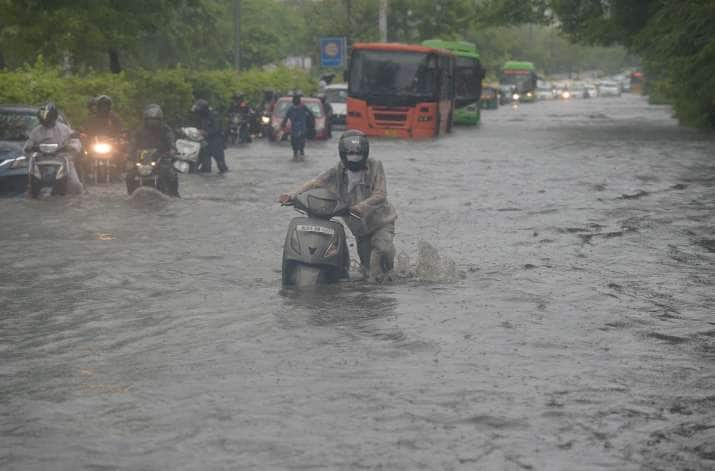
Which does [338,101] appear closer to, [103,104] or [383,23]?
[383,23]

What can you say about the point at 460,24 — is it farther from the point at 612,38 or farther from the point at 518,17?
the point at 612,38

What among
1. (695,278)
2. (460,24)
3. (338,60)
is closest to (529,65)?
(460,24)

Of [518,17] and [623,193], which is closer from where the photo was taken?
[623,193]

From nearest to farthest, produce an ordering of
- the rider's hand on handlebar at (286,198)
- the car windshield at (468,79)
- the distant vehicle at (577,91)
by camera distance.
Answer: the rider's hand on handlebar at (286,198)
the car windshield at (468,79)
the distant vehicle at (577,91)

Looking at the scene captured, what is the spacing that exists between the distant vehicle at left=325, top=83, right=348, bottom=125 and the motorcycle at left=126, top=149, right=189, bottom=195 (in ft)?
95.0

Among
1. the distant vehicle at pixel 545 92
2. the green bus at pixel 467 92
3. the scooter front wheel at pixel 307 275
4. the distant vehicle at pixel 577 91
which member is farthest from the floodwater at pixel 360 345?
the distant vehicle at pixel 577 91

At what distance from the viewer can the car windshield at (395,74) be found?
44812 mm

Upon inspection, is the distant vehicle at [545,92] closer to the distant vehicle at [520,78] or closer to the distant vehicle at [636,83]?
the distant vehicle at [520,78]

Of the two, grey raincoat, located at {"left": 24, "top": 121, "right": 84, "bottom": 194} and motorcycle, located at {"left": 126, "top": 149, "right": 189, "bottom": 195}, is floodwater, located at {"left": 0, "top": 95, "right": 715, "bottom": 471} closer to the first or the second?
motorcycle, located at {"left": 126, "top": 149, "right": 189, "bottom": 195}

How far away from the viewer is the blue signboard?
7375 cm

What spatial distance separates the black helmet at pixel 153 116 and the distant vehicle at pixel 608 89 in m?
128

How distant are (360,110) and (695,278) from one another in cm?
3196

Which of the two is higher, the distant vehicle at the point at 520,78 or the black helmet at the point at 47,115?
the black helmet at the point at 47,115

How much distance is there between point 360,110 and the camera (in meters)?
45.0
